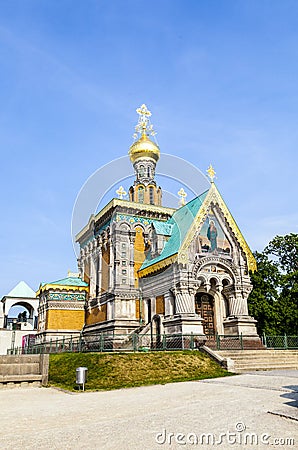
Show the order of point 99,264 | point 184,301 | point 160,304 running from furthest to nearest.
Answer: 1. point 99,264
2. point 160,304
3. point 184,301

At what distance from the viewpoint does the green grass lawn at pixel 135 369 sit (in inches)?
522

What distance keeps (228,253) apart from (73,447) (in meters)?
21.1

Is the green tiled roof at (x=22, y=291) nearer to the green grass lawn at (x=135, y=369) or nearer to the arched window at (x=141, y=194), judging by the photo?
the arched window at (x=141, y=194)

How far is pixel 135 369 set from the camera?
14172 millimetres

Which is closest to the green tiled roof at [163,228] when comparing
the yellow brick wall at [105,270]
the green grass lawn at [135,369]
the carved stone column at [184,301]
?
the yellow brick wall at [105,270]

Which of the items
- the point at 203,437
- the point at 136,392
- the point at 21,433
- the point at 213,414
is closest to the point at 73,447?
the point at 21,433

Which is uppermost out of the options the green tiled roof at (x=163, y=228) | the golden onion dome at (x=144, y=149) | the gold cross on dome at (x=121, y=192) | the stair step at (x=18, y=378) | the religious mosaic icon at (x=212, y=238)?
the golden onion dome at (x=144, y=149)

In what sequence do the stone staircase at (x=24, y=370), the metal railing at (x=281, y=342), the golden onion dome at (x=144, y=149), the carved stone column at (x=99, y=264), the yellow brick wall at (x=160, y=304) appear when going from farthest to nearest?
the golden onion dome at (x=144, y=149), the carved stone column at (x=99, y=264), the yellow brick wall at (x=160, y=304), the metal railing at (x=281, y=342), the stone staircase at (x=24, y=370)

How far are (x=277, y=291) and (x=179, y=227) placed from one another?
1085 cm

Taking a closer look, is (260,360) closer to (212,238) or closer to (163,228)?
(212,238)

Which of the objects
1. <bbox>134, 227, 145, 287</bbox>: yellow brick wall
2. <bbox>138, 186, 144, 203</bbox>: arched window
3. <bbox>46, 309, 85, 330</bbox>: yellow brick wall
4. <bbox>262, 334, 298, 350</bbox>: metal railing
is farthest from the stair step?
<bbox>138, 186, 144, 203</bbox>: arched window

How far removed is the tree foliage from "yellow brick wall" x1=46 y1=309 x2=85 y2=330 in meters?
13.7

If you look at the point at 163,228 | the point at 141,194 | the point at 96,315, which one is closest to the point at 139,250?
the point at 163,228

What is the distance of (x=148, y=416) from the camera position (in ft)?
24.6
